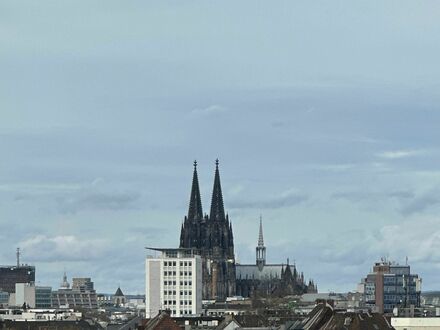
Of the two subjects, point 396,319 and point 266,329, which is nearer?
point 266,329

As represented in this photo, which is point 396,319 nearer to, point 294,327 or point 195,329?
point 195,329

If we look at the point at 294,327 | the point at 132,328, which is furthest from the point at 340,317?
the point at 132,328

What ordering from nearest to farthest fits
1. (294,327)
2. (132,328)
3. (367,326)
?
1. (367,326)
2. (294,327)
3. (132,328)

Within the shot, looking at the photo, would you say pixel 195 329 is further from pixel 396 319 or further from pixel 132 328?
pixel 396 319

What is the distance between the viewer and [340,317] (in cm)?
15212

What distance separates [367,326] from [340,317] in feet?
27.1

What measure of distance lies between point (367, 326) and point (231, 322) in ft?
158

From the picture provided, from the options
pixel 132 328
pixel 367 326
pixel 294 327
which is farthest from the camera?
pixel 132 328

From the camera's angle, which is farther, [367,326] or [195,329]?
[195,329]

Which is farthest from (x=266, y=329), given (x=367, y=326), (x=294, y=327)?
(x=367, y=326)

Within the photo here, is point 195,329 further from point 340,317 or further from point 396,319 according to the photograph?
point 340,317

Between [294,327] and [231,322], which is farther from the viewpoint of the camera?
[231,322]

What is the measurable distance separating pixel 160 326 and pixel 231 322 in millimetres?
47309

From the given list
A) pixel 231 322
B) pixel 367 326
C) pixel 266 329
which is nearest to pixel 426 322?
pixel 231 322
